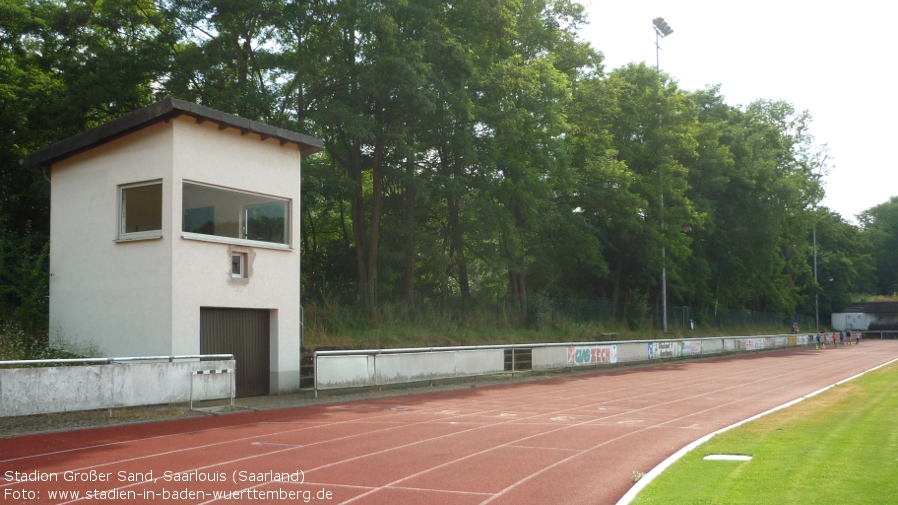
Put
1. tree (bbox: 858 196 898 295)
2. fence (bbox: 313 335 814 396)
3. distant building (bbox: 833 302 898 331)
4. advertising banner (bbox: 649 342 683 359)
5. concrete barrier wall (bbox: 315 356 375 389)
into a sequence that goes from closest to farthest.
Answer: concrete barrier wall (bbox: 315 356 375 389)
fence (bbox: 313 335 814 396)
advertising banner (bbox: 649 342 683 359)
distant building (bbox: 833 302 898 331)
tree (bbox: 858 196 898 295)

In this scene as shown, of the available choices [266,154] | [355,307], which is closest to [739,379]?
[355,307]

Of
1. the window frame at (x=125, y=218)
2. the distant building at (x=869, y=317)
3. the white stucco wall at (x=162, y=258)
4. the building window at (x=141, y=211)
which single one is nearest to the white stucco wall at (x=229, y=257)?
the white stucco wall at (x=162, y=258)

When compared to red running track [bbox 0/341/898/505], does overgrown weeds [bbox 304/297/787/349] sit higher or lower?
higher

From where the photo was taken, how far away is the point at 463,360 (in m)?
27.3

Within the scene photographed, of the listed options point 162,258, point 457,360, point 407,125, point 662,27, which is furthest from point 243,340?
point 662,27

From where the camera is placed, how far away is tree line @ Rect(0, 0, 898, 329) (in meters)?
27.2

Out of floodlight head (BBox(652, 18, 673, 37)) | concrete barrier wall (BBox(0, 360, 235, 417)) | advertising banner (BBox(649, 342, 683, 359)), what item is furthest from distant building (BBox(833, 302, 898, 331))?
concrete barrier wall (BBox(0, 360, 235, 417))

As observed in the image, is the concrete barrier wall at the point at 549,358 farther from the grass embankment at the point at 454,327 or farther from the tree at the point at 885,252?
the tree at the point at 885,252

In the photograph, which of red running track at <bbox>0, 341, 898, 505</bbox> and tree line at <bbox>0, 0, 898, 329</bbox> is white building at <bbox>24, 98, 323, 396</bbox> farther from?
red running track at <bbox>0, 341, 898, 505</bbox>

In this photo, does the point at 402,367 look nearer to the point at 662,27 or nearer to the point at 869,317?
the point at 662,27

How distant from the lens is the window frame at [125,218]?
20.0 metres

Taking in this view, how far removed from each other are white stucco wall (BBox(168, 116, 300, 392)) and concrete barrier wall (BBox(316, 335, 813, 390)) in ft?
5.13

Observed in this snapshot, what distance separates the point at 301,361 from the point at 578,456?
13.4 m

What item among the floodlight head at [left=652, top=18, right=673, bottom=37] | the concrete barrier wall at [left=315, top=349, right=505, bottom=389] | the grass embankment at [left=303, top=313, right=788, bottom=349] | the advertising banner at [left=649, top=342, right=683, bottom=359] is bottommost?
the advertising banner at [left=649, top=342, right=683, bottom=359]
